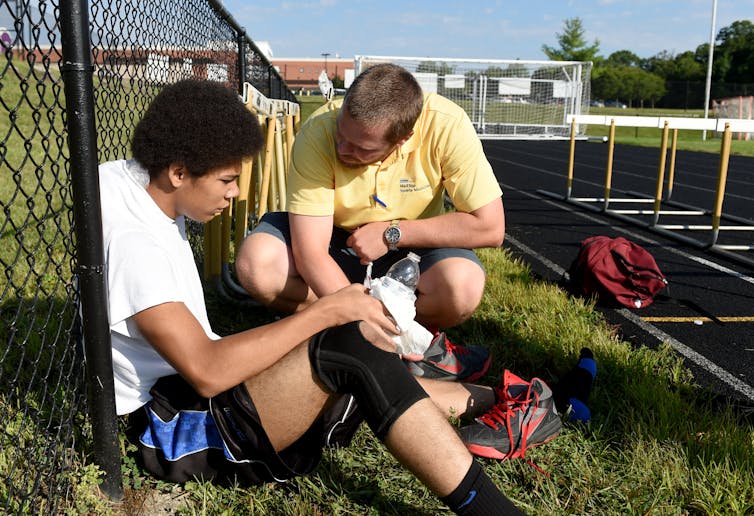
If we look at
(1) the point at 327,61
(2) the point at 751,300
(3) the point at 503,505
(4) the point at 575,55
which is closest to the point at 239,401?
(3) the point at 503,505

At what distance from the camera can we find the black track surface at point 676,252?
12.2 ft

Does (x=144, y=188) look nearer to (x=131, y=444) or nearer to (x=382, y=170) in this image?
(x=131, y=444)

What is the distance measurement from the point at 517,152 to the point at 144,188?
19.8 m

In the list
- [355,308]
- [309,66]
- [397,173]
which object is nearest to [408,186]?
[397,173]

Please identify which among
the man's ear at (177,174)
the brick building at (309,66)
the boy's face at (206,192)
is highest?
the brick building at (309,66)

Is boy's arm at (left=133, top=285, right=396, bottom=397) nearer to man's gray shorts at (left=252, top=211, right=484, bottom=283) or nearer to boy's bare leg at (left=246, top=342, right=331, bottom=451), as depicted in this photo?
boy's bare leg at (left=246, top=342, right=331, bottom=451)

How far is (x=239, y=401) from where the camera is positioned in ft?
6.53

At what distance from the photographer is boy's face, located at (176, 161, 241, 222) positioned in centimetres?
200

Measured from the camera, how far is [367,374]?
1.90 meters

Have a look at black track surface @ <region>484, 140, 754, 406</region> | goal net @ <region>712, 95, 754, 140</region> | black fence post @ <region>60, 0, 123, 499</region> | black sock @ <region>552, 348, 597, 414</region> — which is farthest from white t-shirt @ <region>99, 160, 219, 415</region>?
goal net @ <region>712, 95, 754, 140</region>

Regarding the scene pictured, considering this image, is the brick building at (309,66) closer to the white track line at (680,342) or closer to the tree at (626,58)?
the tree at (626,58)

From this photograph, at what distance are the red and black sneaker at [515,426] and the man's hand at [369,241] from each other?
0.87m

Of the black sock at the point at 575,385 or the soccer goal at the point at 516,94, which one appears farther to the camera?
the soccer goal at the point at 516,94

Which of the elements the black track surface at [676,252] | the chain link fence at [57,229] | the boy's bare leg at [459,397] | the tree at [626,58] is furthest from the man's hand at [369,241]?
the tree at [626,58]
